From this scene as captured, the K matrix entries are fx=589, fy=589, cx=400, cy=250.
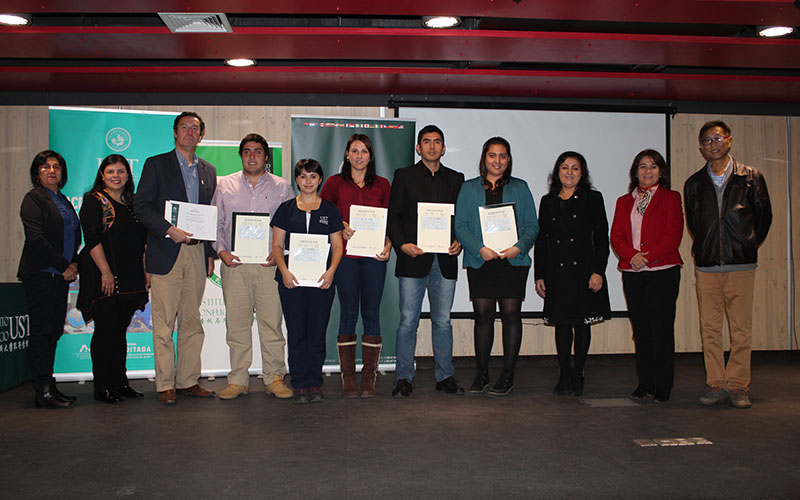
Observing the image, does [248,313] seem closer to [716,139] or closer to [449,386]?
[449,386]

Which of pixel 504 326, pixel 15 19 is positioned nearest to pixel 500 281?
pixel 504 326

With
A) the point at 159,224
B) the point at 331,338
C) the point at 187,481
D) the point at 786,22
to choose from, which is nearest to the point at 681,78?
the point at 786,22

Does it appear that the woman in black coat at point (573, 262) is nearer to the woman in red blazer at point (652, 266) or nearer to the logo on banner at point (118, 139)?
the woman in red blazer at point (652, 266)

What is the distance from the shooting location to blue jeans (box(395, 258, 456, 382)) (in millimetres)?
4121

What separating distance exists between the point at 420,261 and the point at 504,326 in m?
0.76

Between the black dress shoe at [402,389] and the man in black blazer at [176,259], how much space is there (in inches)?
51.7

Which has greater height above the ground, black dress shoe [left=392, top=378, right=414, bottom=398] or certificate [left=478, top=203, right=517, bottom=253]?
certificate [left=478, top=203, right=517, bottom=253]

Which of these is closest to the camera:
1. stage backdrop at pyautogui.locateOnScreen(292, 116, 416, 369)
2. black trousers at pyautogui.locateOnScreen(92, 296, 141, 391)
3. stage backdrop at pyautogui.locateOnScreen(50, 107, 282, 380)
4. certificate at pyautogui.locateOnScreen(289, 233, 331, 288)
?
certificate at pyautogui.locateOnScreen(289, 233, 331, 288)

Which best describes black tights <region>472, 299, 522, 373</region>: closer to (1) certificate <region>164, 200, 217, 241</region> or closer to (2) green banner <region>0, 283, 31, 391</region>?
(1) certificate <region>164, 200, 217, 241</region>

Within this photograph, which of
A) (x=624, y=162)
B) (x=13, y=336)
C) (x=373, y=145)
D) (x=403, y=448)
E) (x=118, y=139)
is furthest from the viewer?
(x=624, y=162)

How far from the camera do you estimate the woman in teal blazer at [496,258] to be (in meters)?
4.06

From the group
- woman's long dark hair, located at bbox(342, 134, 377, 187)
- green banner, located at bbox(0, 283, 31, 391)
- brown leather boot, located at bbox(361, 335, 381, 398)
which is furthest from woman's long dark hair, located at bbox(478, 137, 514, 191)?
green banner, located at bbox(0, 283, 31, 391)

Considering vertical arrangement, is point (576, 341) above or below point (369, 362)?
above

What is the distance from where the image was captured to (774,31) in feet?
13.7
